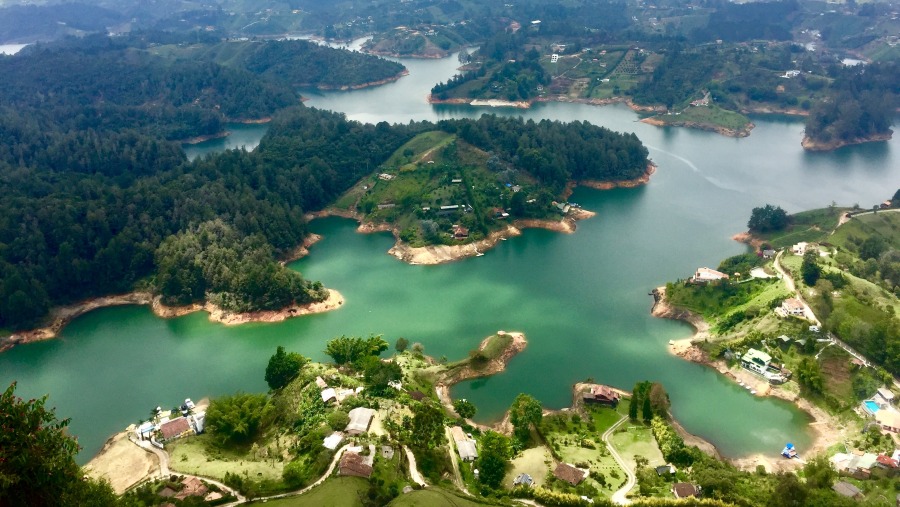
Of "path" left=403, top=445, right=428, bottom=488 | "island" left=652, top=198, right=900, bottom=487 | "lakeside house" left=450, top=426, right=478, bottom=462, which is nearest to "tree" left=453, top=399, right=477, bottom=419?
"lakeside house" left=450, top=426, right=478, bottom=462

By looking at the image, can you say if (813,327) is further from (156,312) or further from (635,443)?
(156,312)

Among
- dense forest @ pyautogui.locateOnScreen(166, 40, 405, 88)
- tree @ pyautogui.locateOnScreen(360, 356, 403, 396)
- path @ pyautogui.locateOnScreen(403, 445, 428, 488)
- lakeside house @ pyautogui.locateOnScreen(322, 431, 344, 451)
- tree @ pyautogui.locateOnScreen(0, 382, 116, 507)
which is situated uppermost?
dense forest @ pyautogui.locateOnScreen(166, 40, 405, 88)

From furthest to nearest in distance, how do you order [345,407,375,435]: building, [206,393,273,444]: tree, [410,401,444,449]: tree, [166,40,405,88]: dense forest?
[166,40,405,88]: dense forest
[206,393,273,444]: tree
[410,401,444,449]: tree
[345,407,375,435]: building

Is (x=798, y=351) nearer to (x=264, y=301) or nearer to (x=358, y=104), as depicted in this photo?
(x=264, y=301)

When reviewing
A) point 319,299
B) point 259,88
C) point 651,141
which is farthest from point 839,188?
point 259,88

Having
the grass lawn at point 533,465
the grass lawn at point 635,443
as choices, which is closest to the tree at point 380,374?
the grass lawn at point 533,465

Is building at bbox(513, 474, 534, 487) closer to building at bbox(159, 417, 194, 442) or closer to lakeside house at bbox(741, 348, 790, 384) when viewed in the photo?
building at bbox(159, 417, 194, 442)

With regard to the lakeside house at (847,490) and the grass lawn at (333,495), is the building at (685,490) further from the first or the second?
the grass lawn at (333,495)
